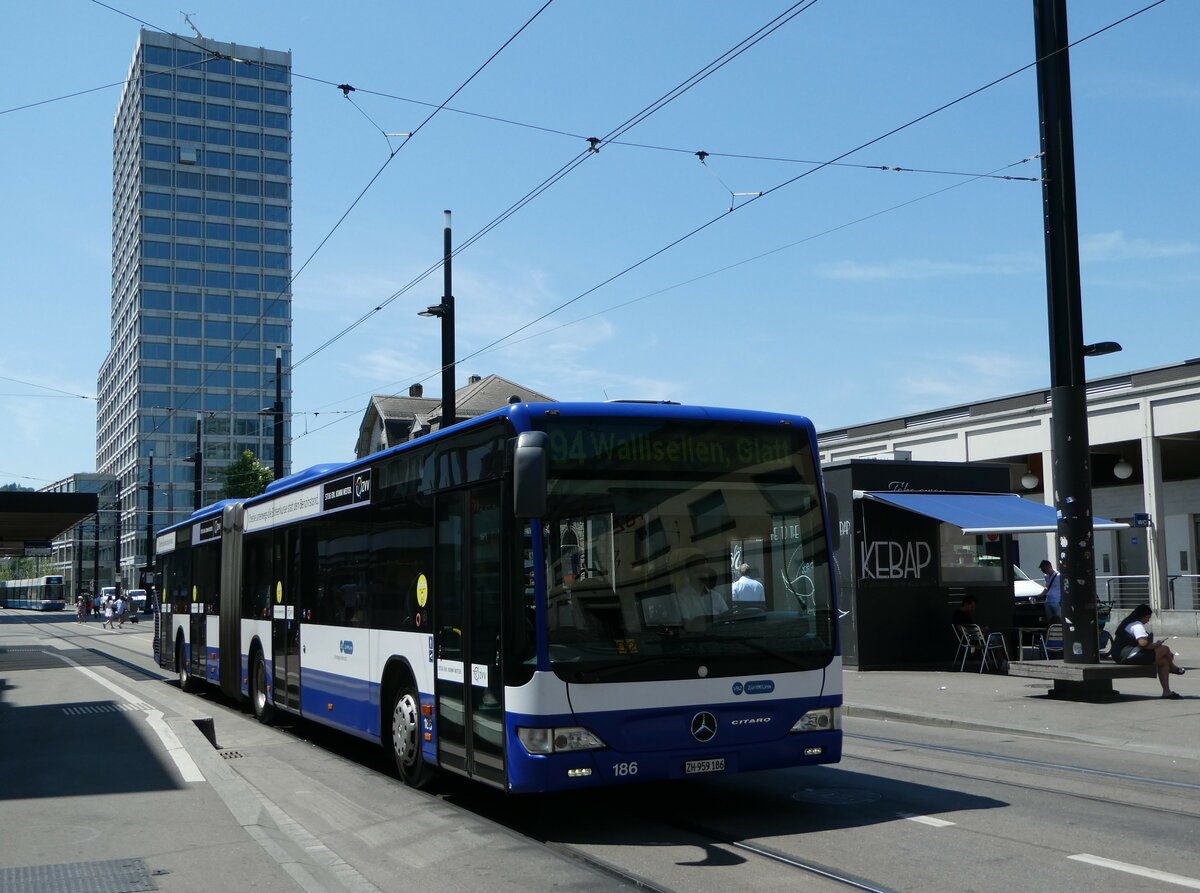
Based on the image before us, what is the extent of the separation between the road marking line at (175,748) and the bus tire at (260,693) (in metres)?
1.35

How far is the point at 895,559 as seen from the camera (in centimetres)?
2214

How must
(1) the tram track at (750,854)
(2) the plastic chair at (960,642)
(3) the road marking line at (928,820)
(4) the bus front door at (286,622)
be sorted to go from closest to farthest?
(1) the tram track at (750,854), (3) the road marking line at (928,820), (4) the bus front door at (286,622), (2) the plastic chair at (960,642)

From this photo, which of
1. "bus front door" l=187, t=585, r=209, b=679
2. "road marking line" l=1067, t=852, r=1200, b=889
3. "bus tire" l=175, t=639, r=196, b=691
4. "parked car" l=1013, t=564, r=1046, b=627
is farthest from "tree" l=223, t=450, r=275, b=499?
"road marking line" l=1067, t=852, r=1200, b=889

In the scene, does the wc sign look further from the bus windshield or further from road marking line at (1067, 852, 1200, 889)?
road marking line at (1067, 852, 1200, 889)

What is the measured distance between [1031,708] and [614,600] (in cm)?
914

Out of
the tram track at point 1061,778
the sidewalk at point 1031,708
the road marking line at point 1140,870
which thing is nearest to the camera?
the road marking line at point 1140,870

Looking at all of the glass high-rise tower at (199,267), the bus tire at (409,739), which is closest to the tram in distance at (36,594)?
the glass high-rise tower at (199,267)

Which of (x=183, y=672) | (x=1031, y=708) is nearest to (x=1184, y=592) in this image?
(x=1031, y=708)

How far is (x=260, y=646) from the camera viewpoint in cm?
1591

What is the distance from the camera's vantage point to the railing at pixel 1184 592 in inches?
1261

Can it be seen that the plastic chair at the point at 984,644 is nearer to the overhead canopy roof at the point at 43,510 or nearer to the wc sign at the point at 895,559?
the wc sign at the point at 895,559

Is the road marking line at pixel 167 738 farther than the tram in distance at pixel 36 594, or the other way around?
the tram in distance at pixel 36 594

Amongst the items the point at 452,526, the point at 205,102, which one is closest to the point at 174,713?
the point at 452,526

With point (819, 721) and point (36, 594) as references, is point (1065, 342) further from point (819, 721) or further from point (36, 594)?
point (36, 594)
